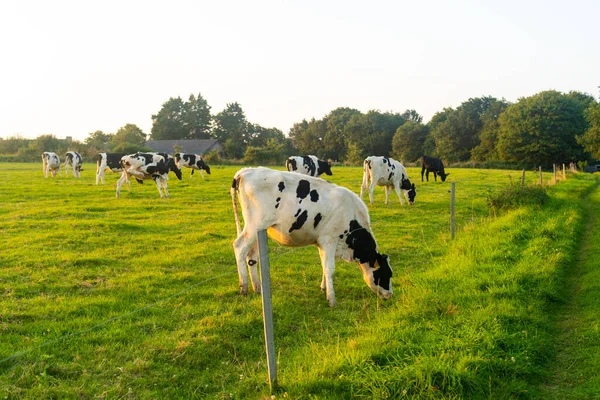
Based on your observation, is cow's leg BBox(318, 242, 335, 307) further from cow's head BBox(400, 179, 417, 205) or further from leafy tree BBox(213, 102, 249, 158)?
leafy tree BBox(213, 102, 249, 158)

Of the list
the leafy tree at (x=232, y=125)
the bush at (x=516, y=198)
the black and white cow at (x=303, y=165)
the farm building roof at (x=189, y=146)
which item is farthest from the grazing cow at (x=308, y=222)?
the leafy tree at (x=232, y=125)

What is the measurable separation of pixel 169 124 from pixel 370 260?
95105 mm

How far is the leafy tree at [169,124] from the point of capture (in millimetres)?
95375

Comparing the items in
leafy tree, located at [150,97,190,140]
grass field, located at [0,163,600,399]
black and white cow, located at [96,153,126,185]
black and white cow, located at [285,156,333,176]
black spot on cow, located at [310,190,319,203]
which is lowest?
grass field, located at [0,163,600,399]

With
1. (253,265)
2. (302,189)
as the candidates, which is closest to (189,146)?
(253,265)

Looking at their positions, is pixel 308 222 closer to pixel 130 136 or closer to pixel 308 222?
pixel 308 222

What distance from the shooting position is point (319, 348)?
5.43 meters

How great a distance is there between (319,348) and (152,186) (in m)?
20.0

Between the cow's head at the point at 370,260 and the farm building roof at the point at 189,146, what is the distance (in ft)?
231

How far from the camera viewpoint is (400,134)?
80750 mm

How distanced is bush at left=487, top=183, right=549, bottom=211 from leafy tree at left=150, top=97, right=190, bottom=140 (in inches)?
→ 3470

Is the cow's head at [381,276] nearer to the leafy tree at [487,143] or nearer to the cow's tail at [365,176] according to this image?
the cow's tail at [365,176]

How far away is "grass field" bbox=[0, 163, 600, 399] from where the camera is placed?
4504mm

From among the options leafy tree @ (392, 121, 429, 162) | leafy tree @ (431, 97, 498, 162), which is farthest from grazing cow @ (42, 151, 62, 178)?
leafy tree @ (392, 121, 429, 162)
